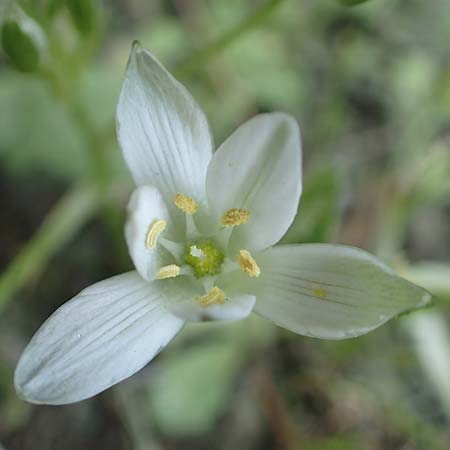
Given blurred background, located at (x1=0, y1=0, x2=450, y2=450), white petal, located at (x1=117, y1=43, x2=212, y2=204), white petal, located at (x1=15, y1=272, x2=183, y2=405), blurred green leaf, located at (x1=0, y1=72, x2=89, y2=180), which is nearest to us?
white petal, located at (x1=15, y1=272, x2=183, y2=405)

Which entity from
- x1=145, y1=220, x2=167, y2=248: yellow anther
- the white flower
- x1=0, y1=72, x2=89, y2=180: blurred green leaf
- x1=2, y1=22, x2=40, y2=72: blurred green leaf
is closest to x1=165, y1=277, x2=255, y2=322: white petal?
the white flower

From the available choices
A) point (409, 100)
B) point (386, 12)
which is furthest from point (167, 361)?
point (386, 12)

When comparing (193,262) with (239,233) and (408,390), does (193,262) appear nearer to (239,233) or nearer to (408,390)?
(239,233)

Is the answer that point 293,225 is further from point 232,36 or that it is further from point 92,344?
point 92,344

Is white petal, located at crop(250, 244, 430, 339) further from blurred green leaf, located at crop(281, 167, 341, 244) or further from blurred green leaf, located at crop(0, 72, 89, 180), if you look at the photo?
blurred green leaf, located at crop(0, 72, 89, 180)

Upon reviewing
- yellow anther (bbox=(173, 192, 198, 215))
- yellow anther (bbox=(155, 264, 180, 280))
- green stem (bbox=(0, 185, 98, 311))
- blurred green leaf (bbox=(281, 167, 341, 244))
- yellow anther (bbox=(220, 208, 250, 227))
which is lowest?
blurred green leaf (bbox=(281, 167, 341, 244))
